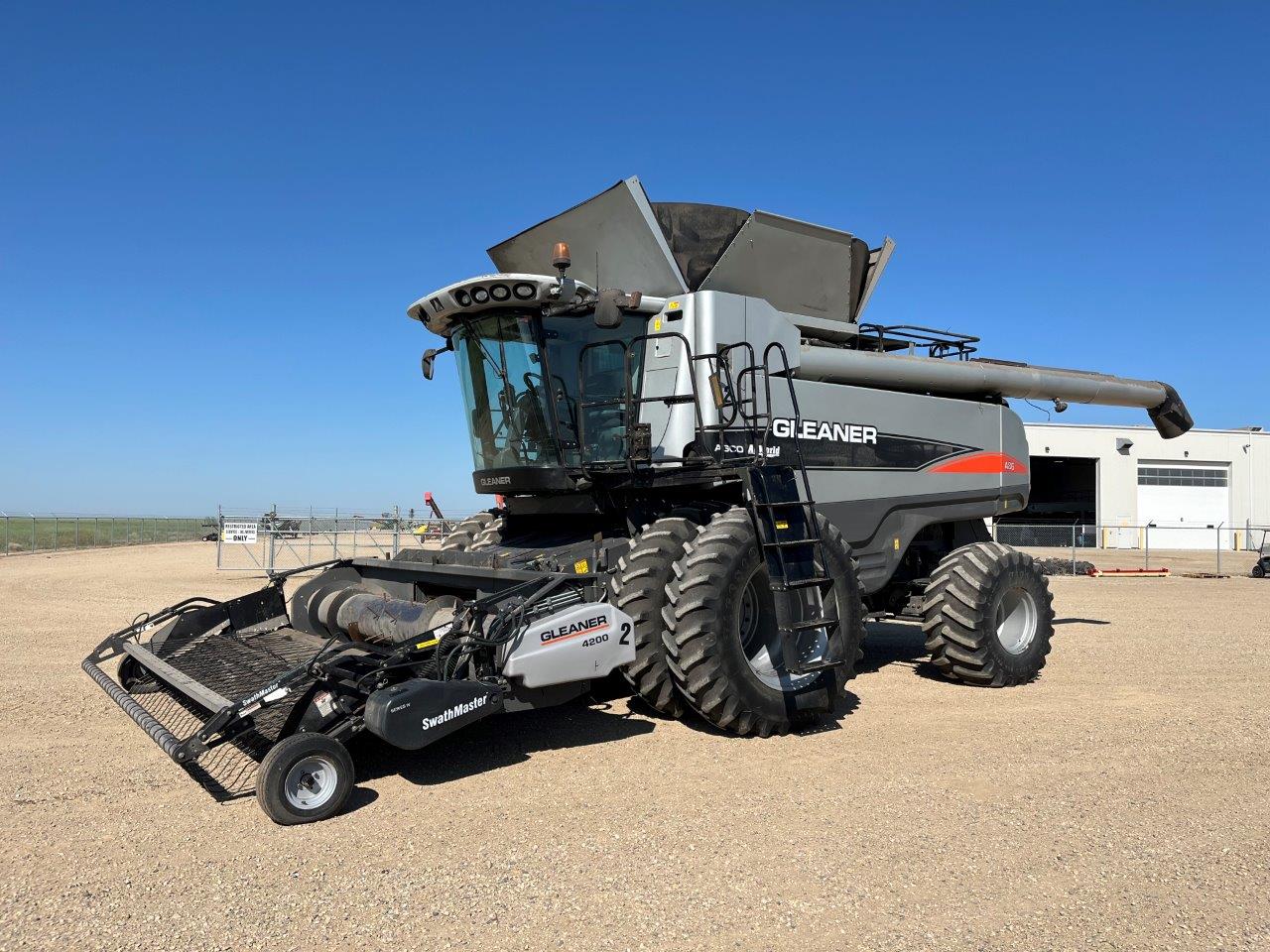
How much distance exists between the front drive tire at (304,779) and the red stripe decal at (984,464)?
250 inches

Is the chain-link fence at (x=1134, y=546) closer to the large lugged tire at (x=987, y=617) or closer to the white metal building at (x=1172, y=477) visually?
the white metal building at (x=1172, y=477)

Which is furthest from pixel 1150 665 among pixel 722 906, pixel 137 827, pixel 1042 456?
pixel 1042 456

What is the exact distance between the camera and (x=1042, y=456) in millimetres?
39250

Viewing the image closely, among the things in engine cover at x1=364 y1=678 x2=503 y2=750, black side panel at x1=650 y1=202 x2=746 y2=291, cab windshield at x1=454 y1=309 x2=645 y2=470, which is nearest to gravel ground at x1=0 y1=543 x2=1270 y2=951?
engine cover at x1=364 y1=678 x2=503 y2=750

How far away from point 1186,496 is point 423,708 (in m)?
44.5

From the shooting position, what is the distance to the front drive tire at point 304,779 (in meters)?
4.21

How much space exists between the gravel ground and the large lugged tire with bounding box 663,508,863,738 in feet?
0.81

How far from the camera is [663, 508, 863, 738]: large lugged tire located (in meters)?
5.60

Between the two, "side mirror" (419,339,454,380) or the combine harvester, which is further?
"side mirror" (419,339,454,380)

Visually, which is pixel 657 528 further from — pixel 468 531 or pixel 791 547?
pixel 468 531

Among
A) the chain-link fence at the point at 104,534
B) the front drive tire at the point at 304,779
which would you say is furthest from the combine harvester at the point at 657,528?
the chain-link fence at the point at 104,534

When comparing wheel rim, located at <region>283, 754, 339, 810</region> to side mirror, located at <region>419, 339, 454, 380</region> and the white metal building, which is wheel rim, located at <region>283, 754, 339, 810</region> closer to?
side mirror, located at <region>419, 339, 454, 380</region>

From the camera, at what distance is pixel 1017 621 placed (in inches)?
343

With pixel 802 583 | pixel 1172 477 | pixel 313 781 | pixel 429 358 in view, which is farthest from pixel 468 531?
pixel 1172 477
